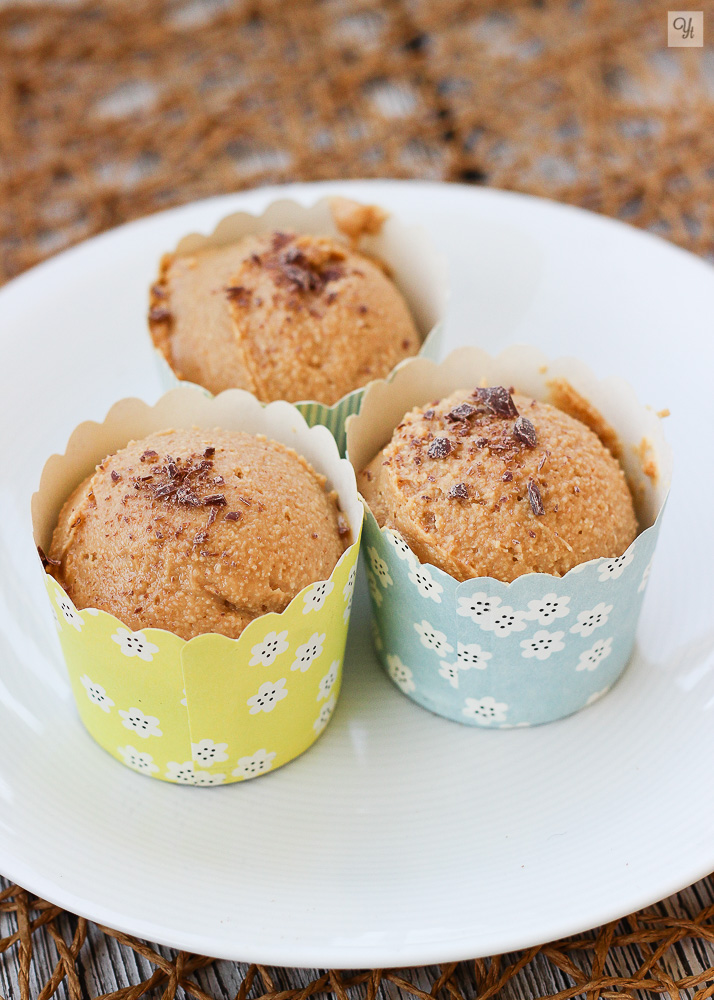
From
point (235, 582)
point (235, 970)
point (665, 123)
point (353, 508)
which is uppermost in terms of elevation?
point (665, 123)

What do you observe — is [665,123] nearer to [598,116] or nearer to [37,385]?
[598,116]

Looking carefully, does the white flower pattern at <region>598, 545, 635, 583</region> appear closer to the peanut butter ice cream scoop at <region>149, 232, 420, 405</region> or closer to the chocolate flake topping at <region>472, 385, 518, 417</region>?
the chocolate flake topping at <region>472, 385, 518, 417</region>

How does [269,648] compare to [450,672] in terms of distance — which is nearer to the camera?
[269,648]

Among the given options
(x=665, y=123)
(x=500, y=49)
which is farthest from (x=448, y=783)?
(x=500, y=49)

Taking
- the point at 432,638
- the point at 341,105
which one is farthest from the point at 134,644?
the point at 341,105

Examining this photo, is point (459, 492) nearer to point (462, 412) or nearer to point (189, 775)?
point (462, 412)

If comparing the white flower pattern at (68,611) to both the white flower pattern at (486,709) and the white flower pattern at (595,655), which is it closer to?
the white flower pattern at (486,709)

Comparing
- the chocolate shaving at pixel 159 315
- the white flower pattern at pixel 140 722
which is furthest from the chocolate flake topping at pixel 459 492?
the chocolate shaving at pixel 159 315
